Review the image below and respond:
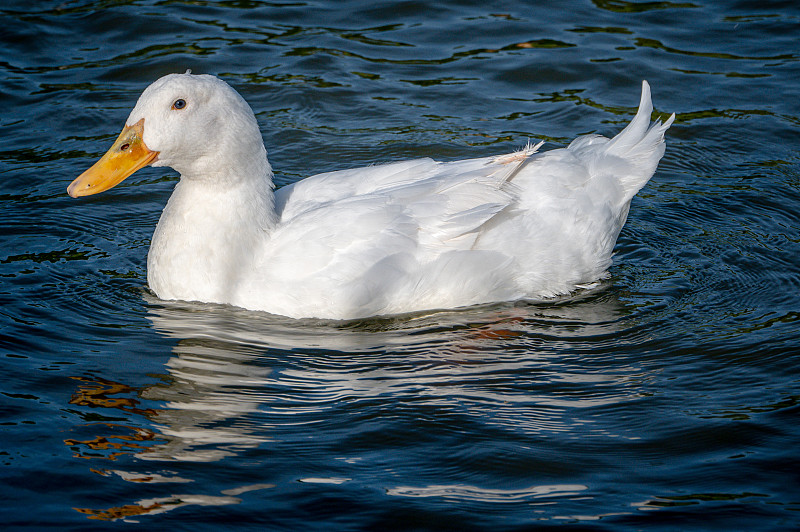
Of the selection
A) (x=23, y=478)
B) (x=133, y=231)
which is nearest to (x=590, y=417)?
(x=23, y=478)

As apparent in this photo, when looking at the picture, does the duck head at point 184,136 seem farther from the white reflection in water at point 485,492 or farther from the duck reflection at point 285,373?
the white reflection in water at point 485,492

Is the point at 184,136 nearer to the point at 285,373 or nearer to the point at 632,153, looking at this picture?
the point at 285,373

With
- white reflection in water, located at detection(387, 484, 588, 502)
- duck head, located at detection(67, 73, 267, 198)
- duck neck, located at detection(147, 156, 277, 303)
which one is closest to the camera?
white reflection in water, located at detection(387, 484, 588, 502)

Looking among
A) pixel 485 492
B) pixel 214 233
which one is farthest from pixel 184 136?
pixel 485 492

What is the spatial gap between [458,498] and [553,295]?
2250 millimetres

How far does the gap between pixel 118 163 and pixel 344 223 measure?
132 centimetres

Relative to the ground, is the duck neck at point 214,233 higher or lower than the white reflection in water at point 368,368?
higher

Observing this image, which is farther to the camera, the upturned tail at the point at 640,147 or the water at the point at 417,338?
the upturned tail at the point at 640,147

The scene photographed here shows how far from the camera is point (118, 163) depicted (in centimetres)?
552

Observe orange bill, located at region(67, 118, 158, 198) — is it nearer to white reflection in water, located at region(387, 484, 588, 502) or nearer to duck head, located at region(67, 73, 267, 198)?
duck head, located at region(67, 73, 267, 198)

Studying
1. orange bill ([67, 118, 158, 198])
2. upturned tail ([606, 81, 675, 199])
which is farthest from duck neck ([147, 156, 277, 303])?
upturned tail ([606, 81, 675, 199])

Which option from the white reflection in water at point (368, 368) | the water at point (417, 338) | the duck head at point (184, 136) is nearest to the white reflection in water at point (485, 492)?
the water at point (417, 338)

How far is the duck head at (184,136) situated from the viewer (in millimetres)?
5430

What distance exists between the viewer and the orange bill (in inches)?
216
